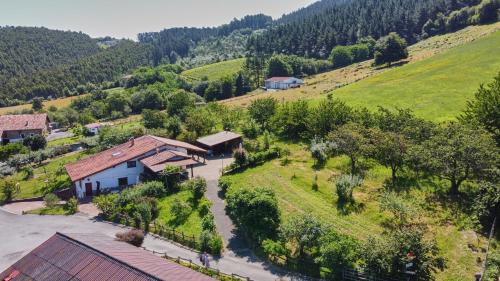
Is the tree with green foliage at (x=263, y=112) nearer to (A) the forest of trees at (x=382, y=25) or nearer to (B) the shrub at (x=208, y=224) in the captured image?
(B) the shrub at (x=208, y=224)

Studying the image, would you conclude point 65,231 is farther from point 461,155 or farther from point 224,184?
point 461,155

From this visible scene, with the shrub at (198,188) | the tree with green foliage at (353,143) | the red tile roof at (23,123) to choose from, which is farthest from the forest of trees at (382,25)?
the shrub at (198,188)

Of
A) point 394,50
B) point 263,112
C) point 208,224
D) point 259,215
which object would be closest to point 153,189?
point 208,224

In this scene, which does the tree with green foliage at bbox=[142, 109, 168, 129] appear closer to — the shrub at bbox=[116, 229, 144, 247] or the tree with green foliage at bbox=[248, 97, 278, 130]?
the tree with green foliage at bbox=[248, 97, 278, 130]

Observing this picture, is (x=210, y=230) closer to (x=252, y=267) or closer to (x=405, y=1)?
(x=252, y=267)

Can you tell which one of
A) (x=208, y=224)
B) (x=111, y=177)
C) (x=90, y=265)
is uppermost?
(x=90, y=265)

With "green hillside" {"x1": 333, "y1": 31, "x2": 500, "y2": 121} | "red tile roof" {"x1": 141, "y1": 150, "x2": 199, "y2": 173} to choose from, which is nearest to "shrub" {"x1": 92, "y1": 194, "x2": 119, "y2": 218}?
"red tile roof" {"x1": 141, "y1": 150, "x2": 199, "y2": 173}

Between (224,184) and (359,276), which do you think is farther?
(224,184)

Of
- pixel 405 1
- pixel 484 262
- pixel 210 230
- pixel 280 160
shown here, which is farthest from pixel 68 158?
pixel 405 1
